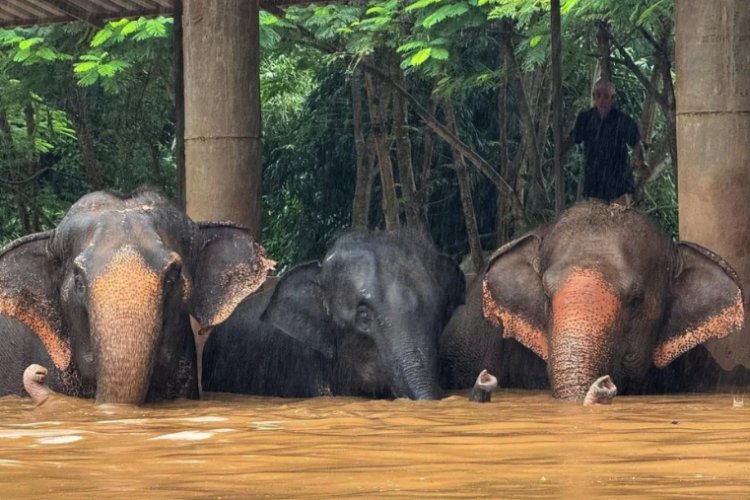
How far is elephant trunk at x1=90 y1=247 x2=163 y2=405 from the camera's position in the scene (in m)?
6.75

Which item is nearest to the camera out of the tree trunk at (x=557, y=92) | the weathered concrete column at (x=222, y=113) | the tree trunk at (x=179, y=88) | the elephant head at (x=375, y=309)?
the elephant head at (x=375, y=309)

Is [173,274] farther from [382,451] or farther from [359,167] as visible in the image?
[359,167]

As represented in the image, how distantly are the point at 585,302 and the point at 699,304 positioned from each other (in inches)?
37.9

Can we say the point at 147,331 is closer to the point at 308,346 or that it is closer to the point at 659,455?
the point at 308,346

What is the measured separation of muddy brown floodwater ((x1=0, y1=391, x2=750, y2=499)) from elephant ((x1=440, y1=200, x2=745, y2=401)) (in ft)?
1.76

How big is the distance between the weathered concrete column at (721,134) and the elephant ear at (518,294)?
35.1 inches

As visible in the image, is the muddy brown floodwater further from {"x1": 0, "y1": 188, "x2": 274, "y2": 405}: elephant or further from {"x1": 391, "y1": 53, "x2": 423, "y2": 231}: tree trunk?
{"x1": 391, "y1": 53, "x2": 423, "y2": 231}: tree trunk

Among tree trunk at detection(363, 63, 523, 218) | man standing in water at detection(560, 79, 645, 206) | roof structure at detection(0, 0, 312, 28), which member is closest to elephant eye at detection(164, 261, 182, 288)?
roof structure at detection(0, 0, 312, 28)

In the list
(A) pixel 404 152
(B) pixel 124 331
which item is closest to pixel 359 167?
(A) pixel 404 152

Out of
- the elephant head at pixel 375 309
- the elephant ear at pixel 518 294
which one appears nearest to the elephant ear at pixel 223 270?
the elephant head at pixel 375 309

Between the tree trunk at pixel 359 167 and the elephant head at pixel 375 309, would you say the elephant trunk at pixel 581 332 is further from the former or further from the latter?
the tree trunk at pixel 359 167

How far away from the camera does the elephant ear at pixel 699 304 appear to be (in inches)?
309

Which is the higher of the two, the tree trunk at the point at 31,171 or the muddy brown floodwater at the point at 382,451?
the tree trunk at the point at 31,171

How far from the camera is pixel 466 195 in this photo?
633 inches
